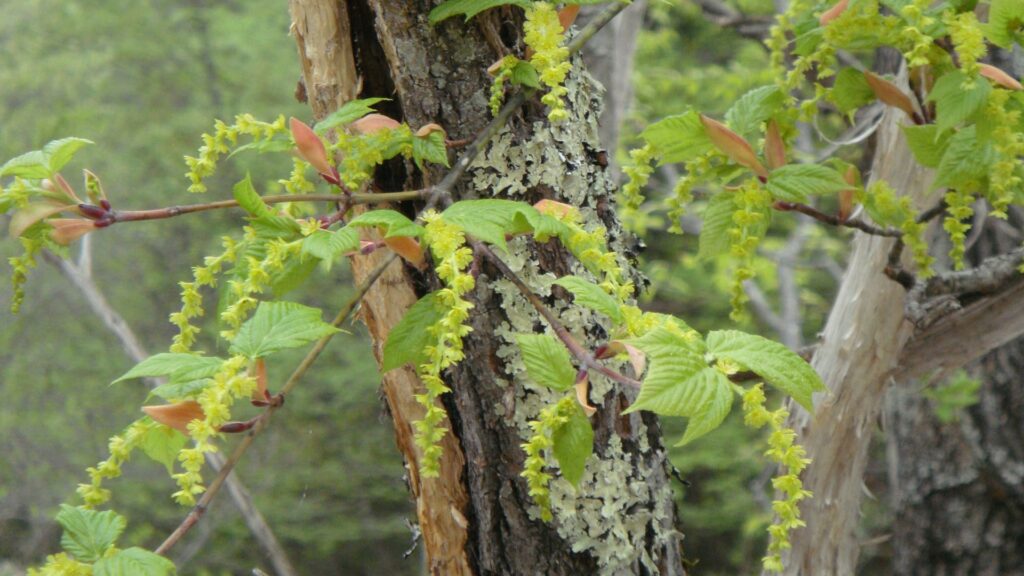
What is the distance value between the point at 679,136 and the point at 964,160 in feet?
1.27

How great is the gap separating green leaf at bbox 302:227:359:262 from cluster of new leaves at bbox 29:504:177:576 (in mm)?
318

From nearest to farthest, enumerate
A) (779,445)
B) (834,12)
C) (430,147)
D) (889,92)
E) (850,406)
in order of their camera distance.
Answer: (779,445) < (430,147) < (834,12) < (889,92) < (850,406)

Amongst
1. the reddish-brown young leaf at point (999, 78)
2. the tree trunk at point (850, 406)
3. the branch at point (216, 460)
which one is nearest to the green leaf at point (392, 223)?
the reddish-brown young leaf at point (999, 78)

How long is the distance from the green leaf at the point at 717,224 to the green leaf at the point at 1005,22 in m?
0.40

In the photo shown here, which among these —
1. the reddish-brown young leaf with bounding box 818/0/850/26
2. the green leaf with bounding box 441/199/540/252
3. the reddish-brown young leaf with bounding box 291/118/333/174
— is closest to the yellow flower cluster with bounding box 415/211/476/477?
the green leaf with bounding box 441/199/540/252

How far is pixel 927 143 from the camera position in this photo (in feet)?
4.69

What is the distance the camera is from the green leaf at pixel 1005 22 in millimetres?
1242

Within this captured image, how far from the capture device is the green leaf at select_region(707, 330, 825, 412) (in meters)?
0.85

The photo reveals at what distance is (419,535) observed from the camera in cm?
141

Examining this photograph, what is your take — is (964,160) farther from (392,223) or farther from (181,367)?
(181,367)

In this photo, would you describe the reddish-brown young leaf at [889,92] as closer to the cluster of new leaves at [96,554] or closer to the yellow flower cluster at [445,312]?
the yellow flower cluster at [445,312]

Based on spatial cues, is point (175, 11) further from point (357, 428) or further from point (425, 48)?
point (425, 48)

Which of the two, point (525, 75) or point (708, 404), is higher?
point (525, 75)

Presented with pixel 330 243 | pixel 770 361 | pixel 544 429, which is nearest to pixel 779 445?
pixel 770 361
